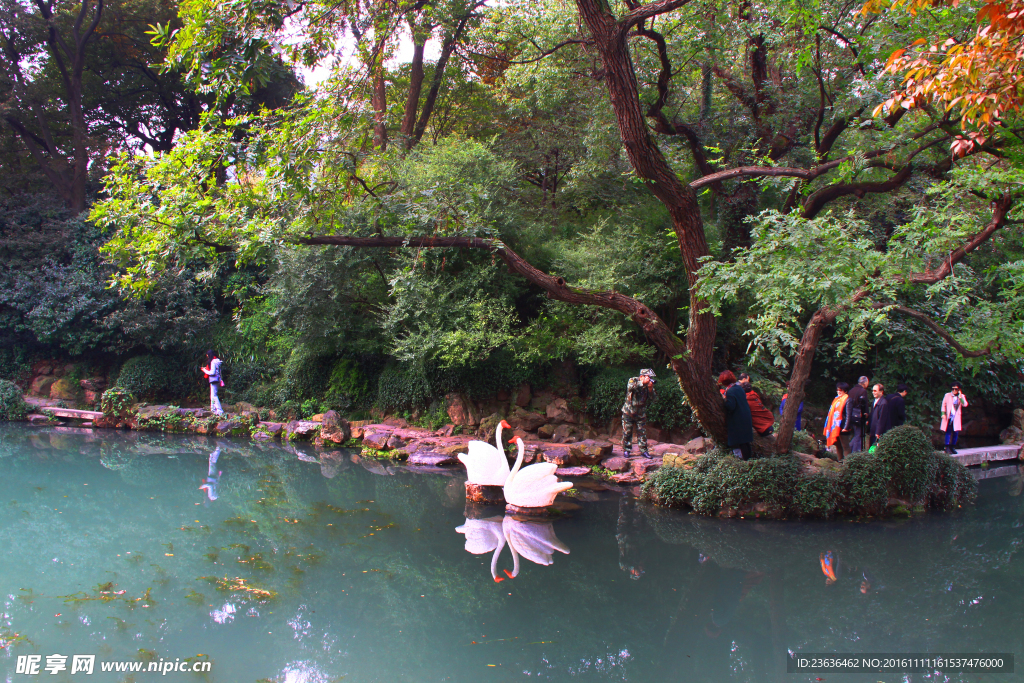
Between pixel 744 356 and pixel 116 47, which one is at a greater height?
pixel 116 47

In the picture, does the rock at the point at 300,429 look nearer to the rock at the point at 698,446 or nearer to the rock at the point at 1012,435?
the rock at the point at 698,446

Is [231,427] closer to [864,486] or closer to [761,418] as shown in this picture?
[761,418]

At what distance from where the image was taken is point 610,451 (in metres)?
11.0

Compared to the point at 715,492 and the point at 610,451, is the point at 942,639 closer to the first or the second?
the point at 715,492

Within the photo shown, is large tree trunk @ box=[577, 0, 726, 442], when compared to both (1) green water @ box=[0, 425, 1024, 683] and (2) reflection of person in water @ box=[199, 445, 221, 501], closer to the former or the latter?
(1) green water @ box=[0, 425, 1024, 683]

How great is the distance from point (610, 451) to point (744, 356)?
4.04 m

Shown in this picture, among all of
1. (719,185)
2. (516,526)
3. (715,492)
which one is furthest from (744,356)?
(516,526)

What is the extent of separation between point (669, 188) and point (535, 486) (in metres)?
4.17

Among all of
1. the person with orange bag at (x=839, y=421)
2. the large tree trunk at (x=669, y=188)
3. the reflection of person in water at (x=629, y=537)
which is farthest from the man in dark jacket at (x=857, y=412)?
the reflection of person in water at (x=629, y=537)

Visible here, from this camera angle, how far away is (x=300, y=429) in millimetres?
12883

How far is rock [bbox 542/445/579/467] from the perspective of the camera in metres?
10.3

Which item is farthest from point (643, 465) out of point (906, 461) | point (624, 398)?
point (906, 461)

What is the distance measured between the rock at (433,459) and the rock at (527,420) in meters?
1.98

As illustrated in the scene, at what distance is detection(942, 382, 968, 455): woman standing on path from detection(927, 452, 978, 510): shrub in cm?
372
